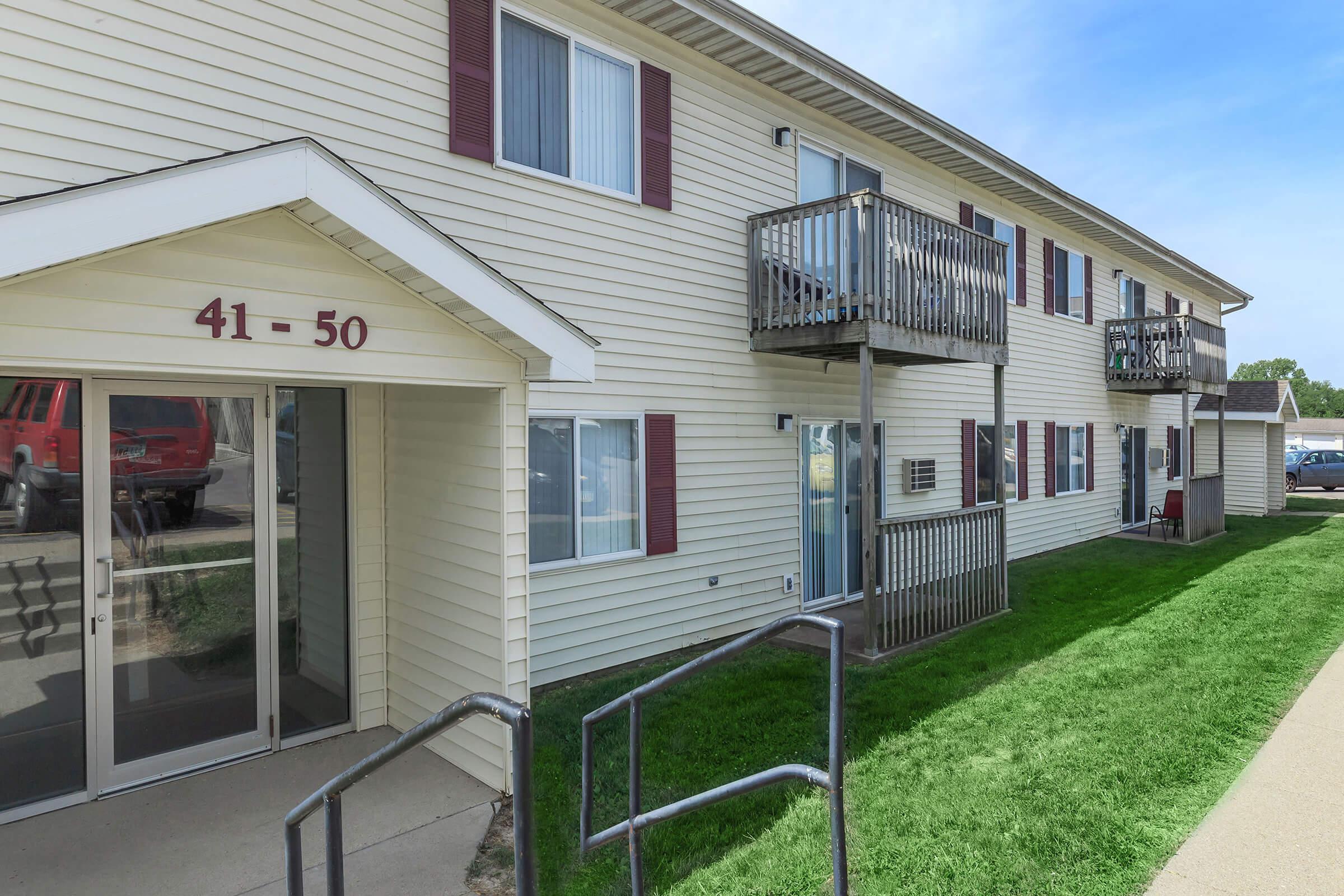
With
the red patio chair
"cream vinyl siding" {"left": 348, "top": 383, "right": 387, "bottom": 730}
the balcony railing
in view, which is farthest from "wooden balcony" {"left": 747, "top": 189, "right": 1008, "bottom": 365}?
the red patio chair

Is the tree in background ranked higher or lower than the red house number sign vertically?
higher

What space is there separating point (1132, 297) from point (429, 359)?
685 inches

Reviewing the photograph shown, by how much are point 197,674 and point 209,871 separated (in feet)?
4.34

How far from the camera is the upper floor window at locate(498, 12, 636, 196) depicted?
242 inches

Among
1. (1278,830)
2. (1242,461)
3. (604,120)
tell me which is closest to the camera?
(1278,830)

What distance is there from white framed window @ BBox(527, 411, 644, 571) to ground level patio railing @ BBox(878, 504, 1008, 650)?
2.36 metres

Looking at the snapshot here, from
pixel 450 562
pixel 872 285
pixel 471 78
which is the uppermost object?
pixel 471 78

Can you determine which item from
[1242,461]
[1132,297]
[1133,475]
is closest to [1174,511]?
[1133,475]

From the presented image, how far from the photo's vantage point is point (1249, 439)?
2009 centimetres

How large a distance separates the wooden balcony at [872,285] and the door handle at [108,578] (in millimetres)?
5664

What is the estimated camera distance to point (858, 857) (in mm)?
3643

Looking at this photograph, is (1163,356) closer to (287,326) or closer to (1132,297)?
(1132,297)

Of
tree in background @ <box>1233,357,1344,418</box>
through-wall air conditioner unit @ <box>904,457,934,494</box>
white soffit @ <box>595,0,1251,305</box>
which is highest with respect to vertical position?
tree in background @ <box>1233,357,1344,418</box>

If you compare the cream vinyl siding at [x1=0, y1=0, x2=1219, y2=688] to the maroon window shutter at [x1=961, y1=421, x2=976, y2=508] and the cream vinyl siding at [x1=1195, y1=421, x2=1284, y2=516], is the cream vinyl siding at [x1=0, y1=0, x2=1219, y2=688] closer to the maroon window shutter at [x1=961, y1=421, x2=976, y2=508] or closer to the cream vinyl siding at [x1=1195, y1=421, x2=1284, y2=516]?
the maroon window shutter at [x1=961, y1=421, x2=976, y2=508]
